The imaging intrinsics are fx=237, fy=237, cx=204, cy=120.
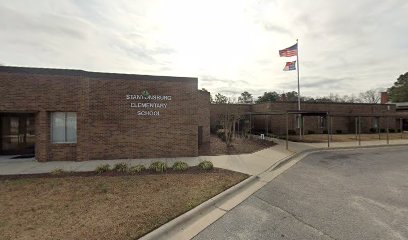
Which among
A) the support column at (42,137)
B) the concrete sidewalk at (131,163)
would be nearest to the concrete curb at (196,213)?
the concrete sidewalk at (131,163)

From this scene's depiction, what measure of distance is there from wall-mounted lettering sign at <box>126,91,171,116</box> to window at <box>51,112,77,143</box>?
3134 millimetres

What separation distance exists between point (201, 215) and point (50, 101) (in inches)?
414

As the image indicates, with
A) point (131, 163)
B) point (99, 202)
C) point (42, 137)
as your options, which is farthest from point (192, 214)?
point (42, 137)

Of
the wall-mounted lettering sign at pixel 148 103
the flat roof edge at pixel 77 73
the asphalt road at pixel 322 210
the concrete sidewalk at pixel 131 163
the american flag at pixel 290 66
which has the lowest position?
the asphalt road at pixel 322 210

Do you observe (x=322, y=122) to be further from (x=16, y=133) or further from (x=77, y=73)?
(x=16, y=133)

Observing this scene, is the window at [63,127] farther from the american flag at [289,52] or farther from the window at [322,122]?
the window at [322,122]

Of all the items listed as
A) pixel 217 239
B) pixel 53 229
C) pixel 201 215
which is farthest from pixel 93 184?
pixel 217 239

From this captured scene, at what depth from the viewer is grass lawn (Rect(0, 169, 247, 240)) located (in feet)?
15.5

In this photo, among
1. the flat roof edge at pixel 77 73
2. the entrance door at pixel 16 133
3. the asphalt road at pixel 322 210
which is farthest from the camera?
the entrance door at pixel 16 133

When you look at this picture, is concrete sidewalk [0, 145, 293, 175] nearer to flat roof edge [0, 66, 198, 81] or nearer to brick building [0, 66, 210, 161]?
brick building [0, 66, 210, 161]

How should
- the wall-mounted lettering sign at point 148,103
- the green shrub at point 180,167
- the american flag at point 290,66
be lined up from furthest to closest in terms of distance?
the american flag at point 290,66 < the wall-mounted lettering sign at point 148,103 < the green shrub at point 180,167

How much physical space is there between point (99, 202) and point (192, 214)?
102 inches

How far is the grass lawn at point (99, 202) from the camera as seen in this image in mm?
4715

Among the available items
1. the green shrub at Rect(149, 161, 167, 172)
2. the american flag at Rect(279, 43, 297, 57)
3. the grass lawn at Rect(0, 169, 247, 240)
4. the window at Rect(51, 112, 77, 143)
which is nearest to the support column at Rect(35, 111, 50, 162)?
the window at Rect(51, 112, 77, 143)
